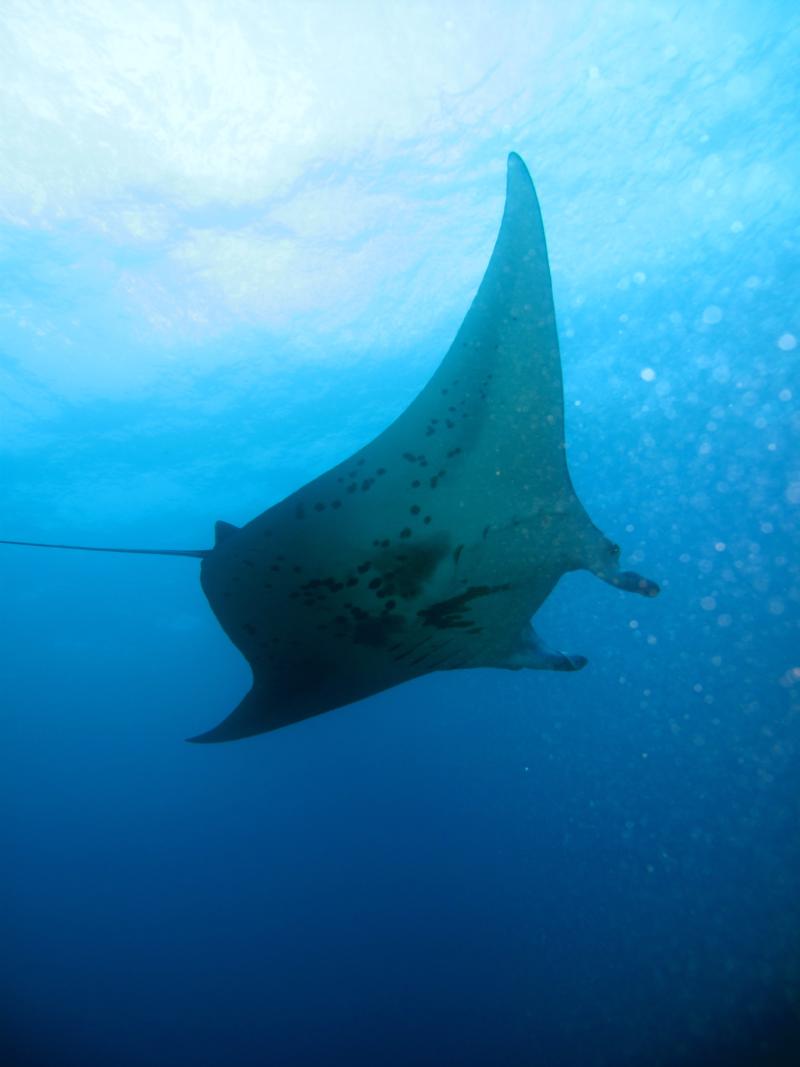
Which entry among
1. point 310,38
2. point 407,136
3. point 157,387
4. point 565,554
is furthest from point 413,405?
point 157,387

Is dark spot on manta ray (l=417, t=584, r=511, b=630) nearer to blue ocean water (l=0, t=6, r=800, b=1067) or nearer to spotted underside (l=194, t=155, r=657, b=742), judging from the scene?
spotted underside (l=194, t=155, r=657, b=742)

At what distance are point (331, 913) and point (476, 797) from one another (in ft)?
37.9

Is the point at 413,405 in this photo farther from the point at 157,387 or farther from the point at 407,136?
the point at 157,387

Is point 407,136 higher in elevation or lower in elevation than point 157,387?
lower

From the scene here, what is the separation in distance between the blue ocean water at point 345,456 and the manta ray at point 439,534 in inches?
308

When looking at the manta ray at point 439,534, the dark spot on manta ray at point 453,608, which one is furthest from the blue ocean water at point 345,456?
the dark spot on manta ray at point 453,608

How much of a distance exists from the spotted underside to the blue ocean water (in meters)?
7.83

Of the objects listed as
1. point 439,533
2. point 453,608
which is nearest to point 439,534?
point 439,533

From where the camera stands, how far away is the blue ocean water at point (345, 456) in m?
9.14

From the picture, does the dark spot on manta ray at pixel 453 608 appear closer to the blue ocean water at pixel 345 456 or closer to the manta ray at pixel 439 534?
the manta ray at pixel 439 534

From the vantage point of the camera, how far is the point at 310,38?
323 inches

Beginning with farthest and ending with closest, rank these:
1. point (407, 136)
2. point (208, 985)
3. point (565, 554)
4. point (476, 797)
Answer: point (476, 797), point (208, 985), point (407, 136), point (565, 554)

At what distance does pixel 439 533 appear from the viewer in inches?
127

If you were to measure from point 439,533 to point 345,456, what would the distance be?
50.9ft
